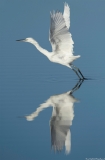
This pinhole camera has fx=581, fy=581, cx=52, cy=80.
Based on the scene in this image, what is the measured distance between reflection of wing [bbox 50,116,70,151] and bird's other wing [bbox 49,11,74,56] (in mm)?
3326

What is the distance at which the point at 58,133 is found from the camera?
7328 millimetres

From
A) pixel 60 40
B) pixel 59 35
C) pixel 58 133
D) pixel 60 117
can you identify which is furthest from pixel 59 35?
pixel 58 133

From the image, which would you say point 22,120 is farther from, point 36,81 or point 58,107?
point 36,81

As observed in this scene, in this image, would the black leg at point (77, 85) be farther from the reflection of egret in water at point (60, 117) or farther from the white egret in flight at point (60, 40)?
the white egret in flight at point (60, 40)

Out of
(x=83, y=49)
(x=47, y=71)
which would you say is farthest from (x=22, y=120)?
(x=83, y=49)

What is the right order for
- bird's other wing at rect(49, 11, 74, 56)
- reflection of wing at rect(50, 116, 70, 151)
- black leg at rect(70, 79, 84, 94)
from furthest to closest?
1. bird's other wing at rect(49, 11, 74, 56)
2. black leg at rect(70, 79, 84, 94)
3. reflection of wing at rect(50, 116, 70, 151)

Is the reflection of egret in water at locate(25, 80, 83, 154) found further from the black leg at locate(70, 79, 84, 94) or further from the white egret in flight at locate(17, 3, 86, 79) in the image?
the white egret in flight at locate(17, 3, 86, 79)

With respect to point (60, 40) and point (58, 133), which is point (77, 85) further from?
point (58, 133)

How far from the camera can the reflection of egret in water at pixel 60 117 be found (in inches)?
275

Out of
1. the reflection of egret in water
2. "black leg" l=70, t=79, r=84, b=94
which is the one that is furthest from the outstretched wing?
the reflection of egret in water

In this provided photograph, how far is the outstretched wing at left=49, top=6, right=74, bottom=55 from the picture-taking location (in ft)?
36.1

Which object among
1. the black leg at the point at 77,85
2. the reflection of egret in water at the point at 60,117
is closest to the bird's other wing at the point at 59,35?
the black leg at the point at 77,85

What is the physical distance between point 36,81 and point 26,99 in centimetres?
220

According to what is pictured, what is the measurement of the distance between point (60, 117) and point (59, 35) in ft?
11.7
